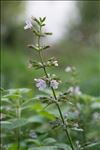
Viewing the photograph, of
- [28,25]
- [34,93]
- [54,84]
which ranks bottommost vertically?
[54,84]

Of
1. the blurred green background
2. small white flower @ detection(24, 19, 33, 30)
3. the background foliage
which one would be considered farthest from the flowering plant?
the blurred green background

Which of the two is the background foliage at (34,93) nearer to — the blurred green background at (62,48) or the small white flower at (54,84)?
the blurred green background at (62,48)

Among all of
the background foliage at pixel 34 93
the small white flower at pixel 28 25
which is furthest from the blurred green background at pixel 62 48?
the small white flower at pixel 28 25

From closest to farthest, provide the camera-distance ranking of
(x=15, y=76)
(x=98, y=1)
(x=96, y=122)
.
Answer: (x=96, y=122) → (x=15, y=76) → (x=98, y=1)

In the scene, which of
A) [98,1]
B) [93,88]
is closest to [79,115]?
[93,88]

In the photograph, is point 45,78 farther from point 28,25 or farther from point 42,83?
point 28,25

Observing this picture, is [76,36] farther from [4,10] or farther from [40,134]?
[4,10]

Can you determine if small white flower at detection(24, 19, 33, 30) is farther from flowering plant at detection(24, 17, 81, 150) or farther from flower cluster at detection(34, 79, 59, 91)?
flower cluster at detection(34, 79, 59, 91)

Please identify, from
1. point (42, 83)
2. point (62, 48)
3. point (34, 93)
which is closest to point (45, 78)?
point (42, 83)
